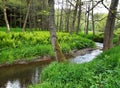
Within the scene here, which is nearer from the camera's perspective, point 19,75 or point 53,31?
point 53,31

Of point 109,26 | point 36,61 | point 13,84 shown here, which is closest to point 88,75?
point 13,84

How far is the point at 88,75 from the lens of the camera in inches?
293

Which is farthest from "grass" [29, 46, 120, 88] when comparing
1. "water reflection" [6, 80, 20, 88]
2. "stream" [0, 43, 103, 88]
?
"stream" [0, 43, 103, 88]

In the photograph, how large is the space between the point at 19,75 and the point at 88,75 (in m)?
5.62

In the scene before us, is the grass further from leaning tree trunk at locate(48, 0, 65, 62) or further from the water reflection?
the water reflection

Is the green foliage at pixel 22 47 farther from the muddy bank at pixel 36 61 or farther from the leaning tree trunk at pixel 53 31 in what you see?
the leaning tree trunk at pixel 53 31

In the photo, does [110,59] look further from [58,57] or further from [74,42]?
[74,42]

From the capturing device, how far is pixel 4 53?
15.2 m

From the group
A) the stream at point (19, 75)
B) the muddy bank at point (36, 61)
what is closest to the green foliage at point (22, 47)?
the muddy bank at point (36, 61)

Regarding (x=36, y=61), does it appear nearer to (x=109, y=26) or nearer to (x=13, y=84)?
(x=13, y=84)

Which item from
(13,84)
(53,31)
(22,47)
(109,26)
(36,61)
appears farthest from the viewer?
(22,47)

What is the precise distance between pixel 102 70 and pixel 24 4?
119 feet

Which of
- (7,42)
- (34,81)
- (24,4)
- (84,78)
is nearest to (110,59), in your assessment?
(84,78)

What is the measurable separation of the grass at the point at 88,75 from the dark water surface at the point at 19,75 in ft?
7.11
